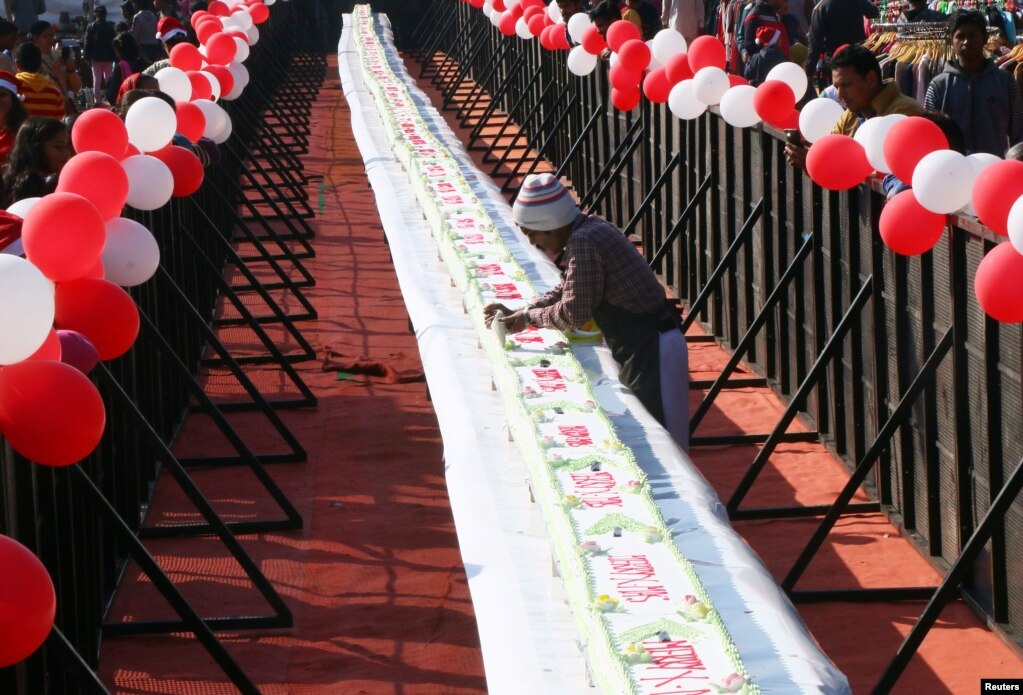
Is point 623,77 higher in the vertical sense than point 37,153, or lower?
lower

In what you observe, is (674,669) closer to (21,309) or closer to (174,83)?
(21,309)

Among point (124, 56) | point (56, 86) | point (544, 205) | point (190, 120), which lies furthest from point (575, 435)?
point (124, 56)

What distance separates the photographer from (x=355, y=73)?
22.0 metres

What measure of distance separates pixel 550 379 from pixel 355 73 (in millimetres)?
15494

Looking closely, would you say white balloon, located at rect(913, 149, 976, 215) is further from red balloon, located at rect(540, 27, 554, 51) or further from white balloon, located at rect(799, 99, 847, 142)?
red balloon, located at rect(540, 27, 554, 51)

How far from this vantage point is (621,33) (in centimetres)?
1442

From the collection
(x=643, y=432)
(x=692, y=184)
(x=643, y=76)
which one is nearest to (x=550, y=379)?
(x=643, y=432)

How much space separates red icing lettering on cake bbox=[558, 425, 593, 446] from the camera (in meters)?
6.30

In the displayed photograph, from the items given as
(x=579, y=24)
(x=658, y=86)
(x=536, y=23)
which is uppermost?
(x=658, y=86)

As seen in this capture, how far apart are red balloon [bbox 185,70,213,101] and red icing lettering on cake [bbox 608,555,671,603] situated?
7.97 metres

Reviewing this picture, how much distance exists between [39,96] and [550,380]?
23.0 feet

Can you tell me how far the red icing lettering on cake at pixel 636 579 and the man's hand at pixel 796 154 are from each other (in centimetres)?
453

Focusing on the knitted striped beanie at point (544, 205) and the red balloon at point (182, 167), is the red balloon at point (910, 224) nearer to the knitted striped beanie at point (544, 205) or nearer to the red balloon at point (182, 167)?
the knitted striped beanie at point (544, 205)

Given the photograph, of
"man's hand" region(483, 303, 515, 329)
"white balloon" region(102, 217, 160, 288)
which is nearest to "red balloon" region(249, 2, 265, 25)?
"man's hand" region(483, 303, 515, 329)
